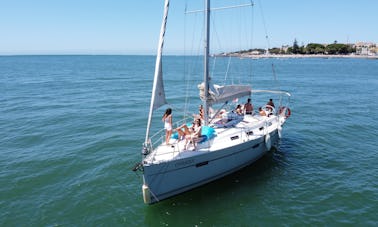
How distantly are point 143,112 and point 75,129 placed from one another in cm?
734

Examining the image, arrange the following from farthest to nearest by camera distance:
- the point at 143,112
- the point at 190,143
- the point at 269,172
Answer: the point at 143,112
the point at 269,172
the point at 190,143

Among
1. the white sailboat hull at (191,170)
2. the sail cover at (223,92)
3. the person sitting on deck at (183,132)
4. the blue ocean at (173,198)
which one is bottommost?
the blue ocean at (173,198)

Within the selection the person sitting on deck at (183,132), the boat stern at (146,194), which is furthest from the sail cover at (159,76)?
the boat stern at (146,194)

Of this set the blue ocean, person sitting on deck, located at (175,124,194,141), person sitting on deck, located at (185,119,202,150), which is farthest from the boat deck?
the blue ocean

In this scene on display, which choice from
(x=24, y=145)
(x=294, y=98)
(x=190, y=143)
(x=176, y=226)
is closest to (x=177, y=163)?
(x=190, y=143)

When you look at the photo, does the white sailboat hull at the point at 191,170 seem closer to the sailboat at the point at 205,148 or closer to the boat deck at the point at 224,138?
the sailboat at the point at 205,148

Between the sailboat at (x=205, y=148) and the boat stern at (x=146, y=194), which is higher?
the sailboat at (x=205, y=148)

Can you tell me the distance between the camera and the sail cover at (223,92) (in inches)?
536

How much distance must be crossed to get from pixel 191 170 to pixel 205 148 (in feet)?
4.03

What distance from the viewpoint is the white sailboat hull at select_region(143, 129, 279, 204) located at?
35.8 ft

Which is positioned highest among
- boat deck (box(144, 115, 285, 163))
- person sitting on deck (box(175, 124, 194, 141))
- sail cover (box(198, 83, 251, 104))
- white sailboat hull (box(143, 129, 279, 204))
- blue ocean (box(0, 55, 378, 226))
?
sail cover (box(198, 83, 251, 104))

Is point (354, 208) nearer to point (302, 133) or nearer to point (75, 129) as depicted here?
point (302, 133)

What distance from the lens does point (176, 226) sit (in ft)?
34.0

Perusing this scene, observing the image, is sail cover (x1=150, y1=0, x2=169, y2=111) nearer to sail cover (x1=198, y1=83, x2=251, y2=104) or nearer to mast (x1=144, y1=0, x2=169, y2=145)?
mast (x1=144, y1=0, x2=169, y2=145)
